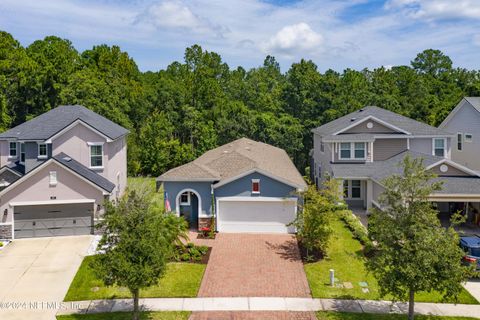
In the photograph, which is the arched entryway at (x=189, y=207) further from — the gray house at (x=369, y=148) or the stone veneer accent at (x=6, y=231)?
the stone veneer accent at (x=6, y=231)

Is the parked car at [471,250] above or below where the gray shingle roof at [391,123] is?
below

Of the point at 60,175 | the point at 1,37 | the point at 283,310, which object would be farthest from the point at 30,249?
the point at 1,37

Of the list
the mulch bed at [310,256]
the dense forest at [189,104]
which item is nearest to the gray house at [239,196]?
the mulch bed at [310,256]

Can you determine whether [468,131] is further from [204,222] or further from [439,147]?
[204,222]

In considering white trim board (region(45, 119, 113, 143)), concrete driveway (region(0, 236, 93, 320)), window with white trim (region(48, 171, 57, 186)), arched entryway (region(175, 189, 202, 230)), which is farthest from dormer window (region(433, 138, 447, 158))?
window with white trim (region(48, 171, 57, 186))

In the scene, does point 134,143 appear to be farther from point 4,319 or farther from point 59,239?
point 4,319
